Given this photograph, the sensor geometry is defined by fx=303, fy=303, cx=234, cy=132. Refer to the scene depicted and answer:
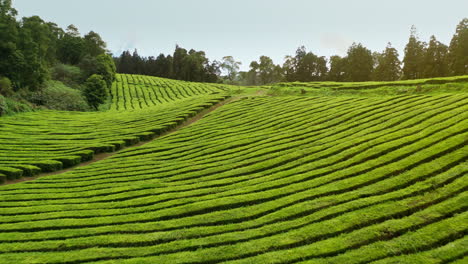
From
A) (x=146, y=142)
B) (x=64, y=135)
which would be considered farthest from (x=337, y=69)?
(x=64, y=135)

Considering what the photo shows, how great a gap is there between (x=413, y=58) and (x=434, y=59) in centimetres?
403

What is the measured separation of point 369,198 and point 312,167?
4949mm

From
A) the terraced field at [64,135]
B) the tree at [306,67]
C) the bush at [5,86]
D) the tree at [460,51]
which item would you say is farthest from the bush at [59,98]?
the tree at [460,51]

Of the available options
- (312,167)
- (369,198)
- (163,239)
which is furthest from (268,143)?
(163,239)

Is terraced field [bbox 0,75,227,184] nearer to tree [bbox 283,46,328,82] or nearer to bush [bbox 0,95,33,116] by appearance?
bush [bbox 0,95,33,116]

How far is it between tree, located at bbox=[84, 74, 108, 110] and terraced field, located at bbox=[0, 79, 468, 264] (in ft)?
124

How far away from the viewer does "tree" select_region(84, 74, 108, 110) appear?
5900 cm

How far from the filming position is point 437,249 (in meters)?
9.96

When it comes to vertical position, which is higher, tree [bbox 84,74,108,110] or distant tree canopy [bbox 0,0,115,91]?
distant tree canopy [bbox 0,0,115,91]

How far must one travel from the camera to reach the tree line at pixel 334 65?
5866 centimetres

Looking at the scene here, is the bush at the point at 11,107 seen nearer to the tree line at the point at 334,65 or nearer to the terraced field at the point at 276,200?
the terraced field at the point at 276,200

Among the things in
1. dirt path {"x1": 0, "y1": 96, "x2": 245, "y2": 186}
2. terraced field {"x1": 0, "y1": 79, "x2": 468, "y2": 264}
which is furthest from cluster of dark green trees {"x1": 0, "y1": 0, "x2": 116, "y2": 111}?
terraced field {"x1": 0, "y1": 79, "x2": 468, "y2": 264}

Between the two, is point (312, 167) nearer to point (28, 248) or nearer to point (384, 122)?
point (384, 122)

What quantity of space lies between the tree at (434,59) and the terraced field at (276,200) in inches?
1635
